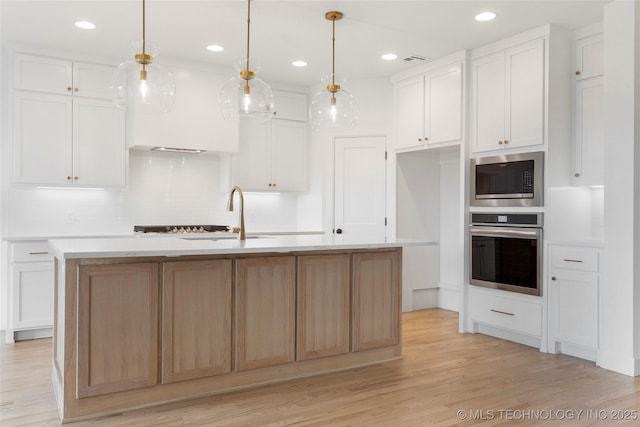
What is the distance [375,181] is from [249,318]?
3030 mm

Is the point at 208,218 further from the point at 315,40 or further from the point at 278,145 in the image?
the point at 315,40

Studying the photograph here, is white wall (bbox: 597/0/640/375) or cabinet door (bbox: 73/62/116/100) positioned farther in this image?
cabinet door (bbox: 73/62/116/100)

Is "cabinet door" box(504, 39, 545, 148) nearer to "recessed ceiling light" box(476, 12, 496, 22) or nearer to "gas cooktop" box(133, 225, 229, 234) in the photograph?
"recessed ceiling light" box(476, 12, 496, 22)

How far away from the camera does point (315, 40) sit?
15.3 feet

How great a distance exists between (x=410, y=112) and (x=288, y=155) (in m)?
1.59

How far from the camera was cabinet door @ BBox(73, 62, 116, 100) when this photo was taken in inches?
196

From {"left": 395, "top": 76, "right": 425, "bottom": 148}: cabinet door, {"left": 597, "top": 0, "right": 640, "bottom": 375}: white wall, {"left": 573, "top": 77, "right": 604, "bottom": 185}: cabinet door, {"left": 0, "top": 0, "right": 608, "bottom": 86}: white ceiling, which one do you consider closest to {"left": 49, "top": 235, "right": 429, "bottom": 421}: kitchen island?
{"left": 597, "top": 0, "right": 640, "bottom": 375}: white wall

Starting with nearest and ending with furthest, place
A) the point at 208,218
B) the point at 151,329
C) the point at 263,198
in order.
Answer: the point at 151,329, the point at 208,218, the point at 263,198

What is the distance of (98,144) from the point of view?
508 cm

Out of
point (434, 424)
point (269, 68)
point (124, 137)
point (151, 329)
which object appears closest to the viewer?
point (434, 424)

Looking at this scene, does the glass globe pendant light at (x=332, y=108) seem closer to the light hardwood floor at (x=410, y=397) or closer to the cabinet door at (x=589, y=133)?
the light hardwood floor at (x=410, y=397)

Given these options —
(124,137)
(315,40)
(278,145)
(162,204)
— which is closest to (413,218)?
(278,145)

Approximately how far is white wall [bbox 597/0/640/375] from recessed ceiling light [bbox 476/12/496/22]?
79cm

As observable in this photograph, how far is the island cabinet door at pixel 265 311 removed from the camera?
10.6ft
